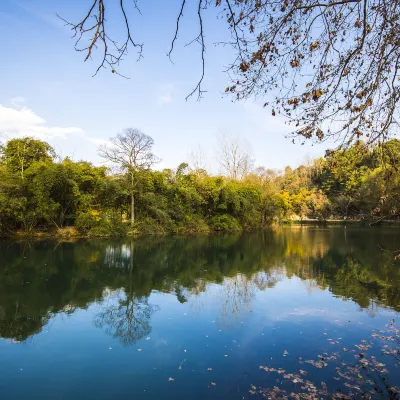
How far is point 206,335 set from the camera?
5234 mm

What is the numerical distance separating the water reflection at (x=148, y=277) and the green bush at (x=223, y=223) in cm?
928

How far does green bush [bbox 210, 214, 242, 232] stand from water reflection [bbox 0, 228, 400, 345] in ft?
30.4

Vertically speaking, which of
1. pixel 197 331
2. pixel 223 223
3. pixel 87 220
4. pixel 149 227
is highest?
pixel 87 220

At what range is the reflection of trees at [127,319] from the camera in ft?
17.4

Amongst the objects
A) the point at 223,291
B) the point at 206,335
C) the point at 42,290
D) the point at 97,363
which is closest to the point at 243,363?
the point at 206,335

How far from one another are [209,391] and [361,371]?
1.87 m

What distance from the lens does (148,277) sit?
9.57 metres

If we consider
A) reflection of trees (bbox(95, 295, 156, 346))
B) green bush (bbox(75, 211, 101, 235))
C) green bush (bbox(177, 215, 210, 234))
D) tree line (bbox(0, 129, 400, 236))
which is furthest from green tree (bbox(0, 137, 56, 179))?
reflection of trees (bbox(95, 295, 156, 346))

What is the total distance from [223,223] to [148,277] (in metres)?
15.7

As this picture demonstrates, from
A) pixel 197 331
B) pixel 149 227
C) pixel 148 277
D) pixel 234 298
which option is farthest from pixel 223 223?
pixel 197 331

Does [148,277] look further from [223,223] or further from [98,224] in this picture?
[223,223]

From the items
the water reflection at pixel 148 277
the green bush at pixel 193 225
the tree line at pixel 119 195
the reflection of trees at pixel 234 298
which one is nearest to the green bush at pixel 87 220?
the tree line at pixel 119 195

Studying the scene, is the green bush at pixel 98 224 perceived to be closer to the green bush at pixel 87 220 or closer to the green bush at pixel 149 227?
the green bush at pixel 87 220

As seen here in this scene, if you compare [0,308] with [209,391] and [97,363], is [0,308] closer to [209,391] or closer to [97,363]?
[97,363]
